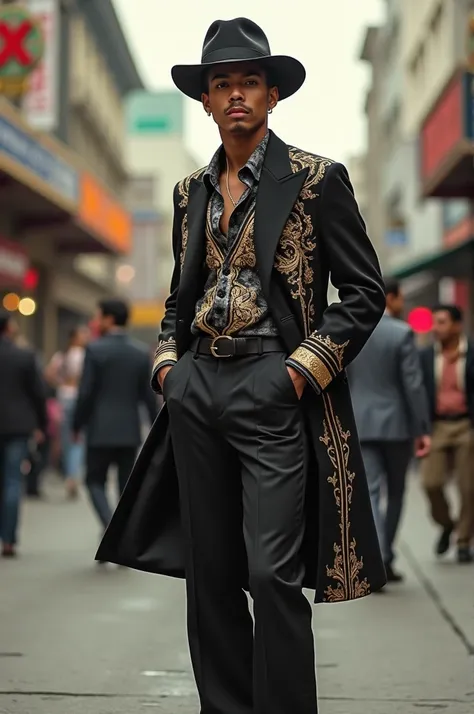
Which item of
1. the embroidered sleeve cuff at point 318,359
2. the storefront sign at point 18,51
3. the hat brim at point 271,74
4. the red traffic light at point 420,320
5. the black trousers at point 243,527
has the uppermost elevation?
the storefront sign at point 18,51

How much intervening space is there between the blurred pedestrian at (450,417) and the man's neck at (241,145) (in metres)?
6.27

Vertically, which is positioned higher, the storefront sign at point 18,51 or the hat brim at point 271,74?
the storefront sign at point 18,51

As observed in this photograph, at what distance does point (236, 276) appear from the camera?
13.7ft

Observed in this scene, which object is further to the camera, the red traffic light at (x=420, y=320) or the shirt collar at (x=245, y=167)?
the red traffic light at (x=420, y=320)

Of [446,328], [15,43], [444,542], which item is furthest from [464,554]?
[15,43]

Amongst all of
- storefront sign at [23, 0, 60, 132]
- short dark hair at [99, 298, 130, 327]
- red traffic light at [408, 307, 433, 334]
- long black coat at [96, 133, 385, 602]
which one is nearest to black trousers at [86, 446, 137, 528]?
short dark hair at [99, 298, 130, 327]

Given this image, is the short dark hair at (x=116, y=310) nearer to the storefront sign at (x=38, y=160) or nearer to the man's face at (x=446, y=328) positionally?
the man's face at (x=446, y=328)

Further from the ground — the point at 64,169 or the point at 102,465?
the point at 64,169

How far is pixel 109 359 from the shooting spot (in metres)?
10.6

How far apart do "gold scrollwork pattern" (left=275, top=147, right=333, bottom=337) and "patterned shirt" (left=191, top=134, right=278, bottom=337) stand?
86 mm

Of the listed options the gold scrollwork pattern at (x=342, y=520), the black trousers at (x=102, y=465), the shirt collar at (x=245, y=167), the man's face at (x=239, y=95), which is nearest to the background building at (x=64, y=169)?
the black trousers at (x=102, y=465)

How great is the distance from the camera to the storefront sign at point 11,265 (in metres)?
21.1

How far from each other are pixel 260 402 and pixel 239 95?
2.81ft

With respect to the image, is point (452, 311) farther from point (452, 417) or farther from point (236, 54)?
point (236, 54)
